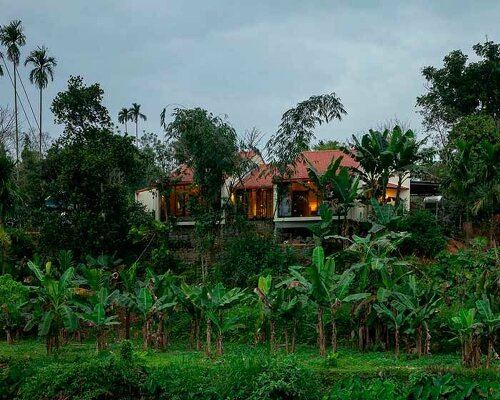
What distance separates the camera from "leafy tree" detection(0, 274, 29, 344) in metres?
12.5

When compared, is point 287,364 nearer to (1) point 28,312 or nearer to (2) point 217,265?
(1) point 28,312

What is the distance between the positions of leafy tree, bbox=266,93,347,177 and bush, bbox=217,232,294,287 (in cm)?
280

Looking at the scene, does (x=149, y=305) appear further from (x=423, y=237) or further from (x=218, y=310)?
(x=423, y=237)

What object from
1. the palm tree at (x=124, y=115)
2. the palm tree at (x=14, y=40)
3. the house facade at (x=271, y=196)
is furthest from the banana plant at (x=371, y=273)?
the palm tree at (x=124, y=115)

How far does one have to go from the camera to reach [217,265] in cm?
1973

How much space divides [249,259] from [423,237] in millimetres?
5662

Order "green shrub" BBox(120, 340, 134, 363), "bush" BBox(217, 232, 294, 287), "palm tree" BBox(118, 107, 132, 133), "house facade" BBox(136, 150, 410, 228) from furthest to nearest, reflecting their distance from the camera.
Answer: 1. "palm tree" BBox(118, 107, 132, 133)
2. "house facade" BBox(136, 150, 410, 228)
3. "bush" BBox(217, 232, 294, 287)
4. "green shrub" BBox(120, 340, 134, 363)

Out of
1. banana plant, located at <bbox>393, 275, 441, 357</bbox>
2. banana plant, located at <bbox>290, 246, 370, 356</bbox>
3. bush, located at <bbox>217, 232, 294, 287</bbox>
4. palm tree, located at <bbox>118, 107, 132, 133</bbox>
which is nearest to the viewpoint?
banana plant, located at <bbox>393, 275, 441, 357</bbox>

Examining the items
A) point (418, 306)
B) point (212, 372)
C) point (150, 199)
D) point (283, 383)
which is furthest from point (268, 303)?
point (150, 199)

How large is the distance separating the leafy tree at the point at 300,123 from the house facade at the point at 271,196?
1.72 meters

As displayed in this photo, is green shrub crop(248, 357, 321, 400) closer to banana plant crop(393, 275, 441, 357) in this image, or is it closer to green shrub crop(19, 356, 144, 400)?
green shrub crop(19, 356, 144, 400)

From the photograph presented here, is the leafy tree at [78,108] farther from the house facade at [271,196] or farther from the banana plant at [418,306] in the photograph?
the banana plant at [418,306]

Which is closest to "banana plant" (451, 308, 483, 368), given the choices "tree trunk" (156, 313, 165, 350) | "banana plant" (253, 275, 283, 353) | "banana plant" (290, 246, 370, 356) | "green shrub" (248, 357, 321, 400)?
"banana plant" (290, 246, 370, 356)

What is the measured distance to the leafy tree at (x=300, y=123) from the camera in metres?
20.4
